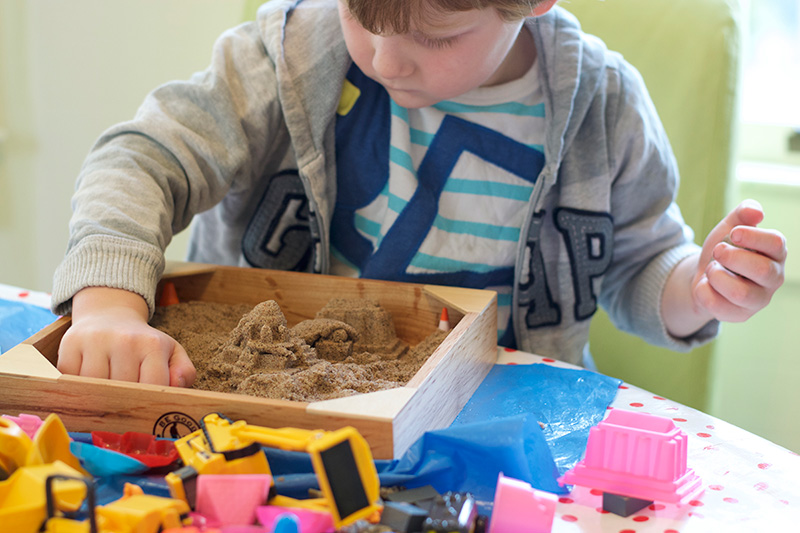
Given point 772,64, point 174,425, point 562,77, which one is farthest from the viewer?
point 772,64

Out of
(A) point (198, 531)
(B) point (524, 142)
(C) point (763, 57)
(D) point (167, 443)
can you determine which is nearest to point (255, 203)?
(B) point (524, 142)

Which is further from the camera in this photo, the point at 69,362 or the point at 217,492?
the point at 69,362

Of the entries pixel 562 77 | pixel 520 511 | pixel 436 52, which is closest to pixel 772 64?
pixel 562 77

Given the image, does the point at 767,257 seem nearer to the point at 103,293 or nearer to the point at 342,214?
the point at 342,214

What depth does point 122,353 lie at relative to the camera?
1.77 ft

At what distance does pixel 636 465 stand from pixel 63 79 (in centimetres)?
152

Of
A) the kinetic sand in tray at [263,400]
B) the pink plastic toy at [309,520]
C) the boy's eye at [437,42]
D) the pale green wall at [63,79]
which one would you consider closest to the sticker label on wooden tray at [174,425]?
the kinetic sand in tray at [263,400]

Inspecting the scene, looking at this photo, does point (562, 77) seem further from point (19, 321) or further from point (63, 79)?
point (63, 79)

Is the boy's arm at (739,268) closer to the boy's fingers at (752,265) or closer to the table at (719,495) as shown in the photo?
the boy's fingers at (752,265)

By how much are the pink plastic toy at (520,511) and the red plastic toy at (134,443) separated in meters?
0.21

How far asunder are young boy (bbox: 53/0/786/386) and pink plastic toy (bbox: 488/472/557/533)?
0.40 m

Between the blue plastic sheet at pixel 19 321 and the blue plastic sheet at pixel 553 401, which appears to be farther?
the blue plastic sheet at pixel 19 321

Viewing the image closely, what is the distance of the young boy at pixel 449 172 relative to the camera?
2.60 ft

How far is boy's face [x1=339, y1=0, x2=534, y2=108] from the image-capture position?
0.63 m
